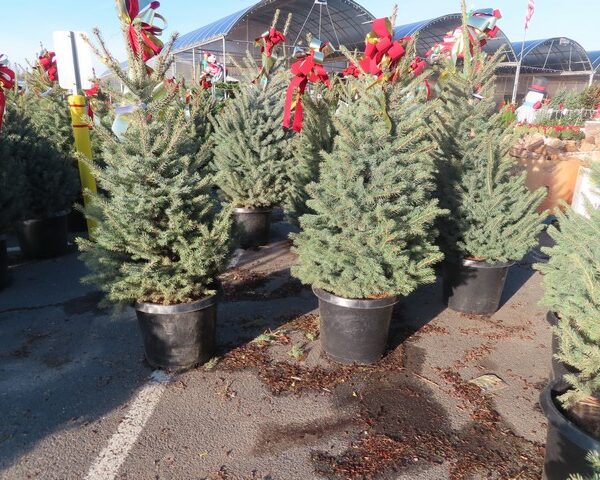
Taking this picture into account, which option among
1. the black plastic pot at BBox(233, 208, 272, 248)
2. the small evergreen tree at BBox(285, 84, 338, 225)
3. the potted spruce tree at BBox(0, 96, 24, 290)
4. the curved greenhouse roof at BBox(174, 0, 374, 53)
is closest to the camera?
the potted spruce tree at BBox(0, 96, 24, 290)

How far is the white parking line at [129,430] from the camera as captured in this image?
2.51m

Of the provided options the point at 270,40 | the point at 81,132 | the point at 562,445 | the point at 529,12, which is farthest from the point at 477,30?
the point at 529,12

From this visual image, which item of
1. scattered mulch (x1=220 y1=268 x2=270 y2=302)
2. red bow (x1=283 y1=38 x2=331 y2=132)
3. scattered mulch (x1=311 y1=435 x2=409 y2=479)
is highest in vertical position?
red bow (x1=283 y1=38 x2=331 y2=132)

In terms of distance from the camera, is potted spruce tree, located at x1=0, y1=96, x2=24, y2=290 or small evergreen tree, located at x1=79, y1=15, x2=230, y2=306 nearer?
small evergreen tree, located at x1=79, y1=15, x2=230, y2=306

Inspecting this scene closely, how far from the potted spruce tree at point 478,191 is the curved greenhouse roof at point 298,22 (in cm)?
2246

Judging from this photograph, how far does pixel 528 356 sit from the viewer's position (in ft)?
12.7

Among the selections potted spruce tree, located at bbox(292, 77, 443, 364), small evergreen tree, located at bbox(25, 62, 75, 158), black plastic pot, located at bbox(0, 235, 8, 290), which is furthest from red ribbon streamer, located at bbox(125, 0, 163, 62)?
small evergreen tree, located at bbox(25, 62, 75, 158)

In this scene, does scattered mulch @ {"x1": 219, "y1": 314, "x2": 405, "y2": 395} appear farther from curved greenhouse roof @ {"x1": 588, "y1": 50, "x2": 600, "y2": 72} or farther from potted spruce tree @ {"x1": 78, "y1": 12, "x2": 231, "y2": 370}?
curved greenhouse roof @ {"x1": 588, "y1": 50, "x2": 600, "y2": 72}

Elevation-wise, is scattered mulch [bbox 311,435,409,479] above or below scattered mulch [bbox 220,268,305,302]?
above

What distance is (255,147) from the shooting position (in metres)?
5.98

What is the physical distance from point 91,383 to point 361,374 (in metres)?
2.13

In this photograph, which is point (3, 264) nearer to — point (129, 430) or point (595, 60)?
point (129, 430)

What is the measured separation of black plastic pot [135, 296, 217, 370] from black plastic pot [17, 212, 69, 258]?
3.41 m

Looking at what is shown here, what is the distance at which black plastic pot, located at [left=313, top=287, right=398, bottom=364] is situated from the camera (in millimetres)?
3402
